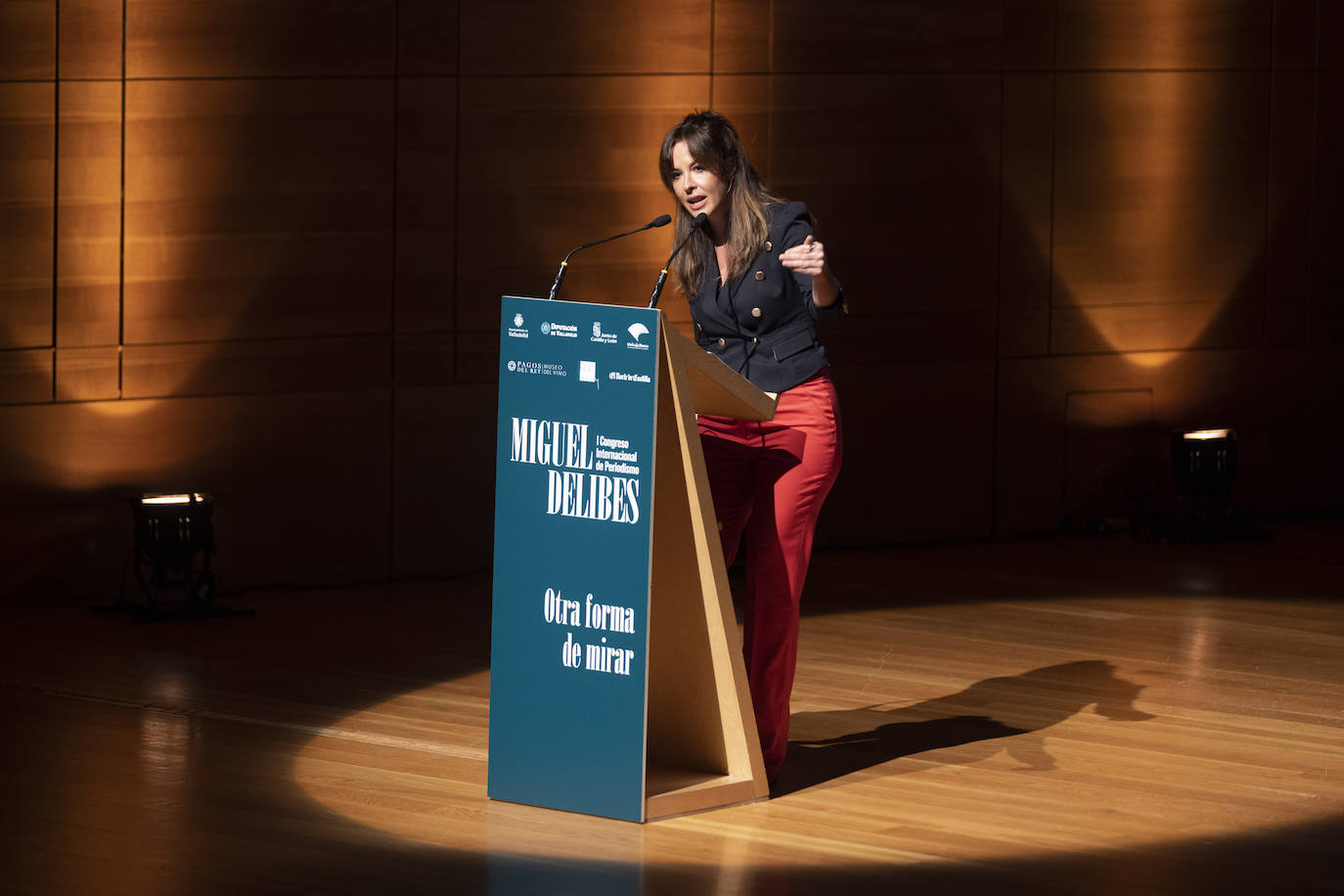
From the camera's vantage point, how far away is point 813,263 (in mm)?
4719

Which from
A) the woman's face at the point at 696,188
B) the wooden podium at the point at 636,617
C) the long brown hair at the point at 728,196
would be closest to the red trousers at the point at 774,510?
the wooden podium at the point at 636,617

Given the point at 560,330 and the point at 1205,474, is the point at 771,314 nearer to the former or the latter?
the point at 560,330

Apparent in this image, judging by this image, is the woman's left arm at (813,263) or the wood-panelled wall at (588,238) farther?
the wood-panelled wall at (588,238)

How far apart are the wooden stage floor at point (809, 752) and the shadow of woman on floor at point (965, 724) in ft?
0.04

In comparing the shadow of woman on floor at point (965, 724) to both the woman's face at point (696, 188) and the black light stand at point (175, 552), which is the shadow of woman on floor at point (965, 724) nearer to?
the woman's face at point (696, 188)

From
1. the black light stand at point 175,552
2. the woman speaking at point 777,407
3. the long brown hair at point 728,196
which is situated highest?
the long brown hair at point 728,196

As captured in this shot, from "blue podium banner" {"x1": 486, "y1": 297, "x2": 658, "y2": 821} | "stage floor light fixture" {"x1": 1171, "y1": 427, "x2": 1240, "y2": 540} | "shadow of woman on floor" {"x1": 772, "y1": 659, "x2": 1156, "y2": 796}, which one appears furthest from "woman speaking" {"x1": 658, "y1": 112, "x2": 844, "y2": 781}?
"stage floor light fixture" {"x1": 1171, "y1": 427, "x2": 1240, "y2": 540}

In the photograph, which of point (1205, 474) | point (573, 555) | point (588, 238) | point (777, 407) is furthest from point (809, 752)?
point (1205, 474)

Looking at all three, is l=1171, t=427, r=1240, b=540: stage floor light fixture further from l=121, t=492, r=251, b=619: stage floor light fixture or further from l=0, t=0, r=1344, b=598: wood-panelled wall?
l=121, t=492, r=251, b=619: stage floor light fixture

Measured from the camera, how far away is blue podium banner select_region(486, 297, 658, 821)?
4.52 metres

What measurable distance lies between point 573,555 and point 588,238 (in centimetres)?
348

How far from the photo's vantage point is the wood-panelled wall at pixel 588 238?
7133 millimetres

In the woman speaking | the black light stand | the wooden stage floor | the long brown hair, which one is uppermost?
the long brown hair

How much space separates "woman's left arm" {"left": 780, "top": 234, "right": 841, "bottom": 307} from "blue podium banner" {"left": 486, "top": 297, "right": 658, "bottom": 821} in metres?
0.46
